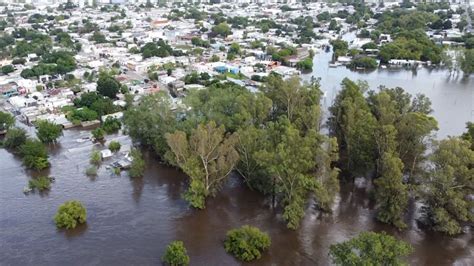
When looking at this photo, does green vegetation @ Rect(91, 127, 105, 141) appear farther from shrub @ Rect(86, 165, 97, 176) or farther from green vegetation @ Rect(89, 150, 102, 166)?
shrub @ Rect(86, 165, 97, 176)

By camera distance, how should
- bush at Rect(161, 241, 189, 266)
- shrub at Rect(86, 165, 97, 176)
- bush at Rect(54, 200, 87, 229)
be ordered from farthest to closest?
shrub at Rect(86, 165, 97, 176)
bush at Rect(54, 200, 87, 229)
bush at Rect(161, 241, 189, 266)

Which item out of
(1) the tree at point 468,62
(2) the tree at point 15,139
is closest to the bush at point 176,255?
(2) the tree at point 15,139

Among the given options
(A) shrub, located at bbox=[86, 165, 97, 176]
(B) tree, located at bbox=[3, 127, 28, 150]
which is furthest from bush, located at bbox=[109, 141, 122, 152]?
(B) tree, located at bbox=[3, 127, 28, 150]

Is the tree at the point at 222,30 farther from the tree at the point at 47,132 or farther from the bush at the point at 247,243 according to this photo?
the bush at the point at 247,243

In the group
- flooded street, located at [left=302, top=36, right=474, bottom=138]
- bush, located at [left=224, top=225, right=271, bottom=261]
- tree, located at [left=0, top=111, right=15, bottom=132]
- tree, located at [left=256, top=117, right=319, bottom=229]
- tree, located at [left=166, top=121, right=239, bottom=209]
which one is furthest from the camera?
flooded street, located at [left=302, top=36, right=474, bottom=138]

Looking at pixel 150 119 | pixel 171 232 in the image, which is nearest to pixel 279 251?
pixel 171 232
